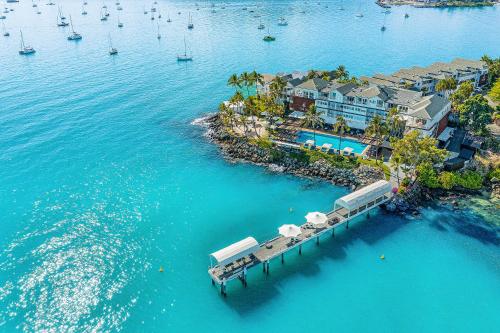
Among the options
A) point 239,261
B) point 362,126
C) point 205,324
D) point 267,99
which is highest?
point 267,99

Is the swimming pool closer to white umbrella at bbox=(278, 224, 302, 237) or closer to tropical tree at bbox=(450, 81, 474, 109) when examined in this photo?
tropical tree at bbox=(450, 81, 474, 109)

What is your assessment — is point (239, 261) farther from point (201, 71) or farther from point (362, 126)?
point (201, 71)

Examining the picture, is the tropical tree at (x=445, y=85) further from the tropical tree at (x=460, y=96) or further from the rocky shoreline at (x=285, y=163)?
the rocky shoreline at (x=285, y=163)

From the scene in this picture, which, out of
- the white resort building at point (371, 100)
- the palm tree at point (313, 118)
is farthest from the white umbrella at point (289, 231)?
the white resort building at point (371, 100)

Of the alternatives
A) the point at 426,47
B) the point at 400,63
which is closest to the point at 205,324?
the point at 400,63

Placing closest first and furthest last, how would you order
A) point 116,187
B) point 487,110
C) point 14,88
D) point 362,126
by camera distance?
1. point 116,187
2. point 487,110
3. point 362,126
4. point 14,88

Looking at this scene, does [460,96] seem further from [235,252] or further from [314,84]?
[235,252]

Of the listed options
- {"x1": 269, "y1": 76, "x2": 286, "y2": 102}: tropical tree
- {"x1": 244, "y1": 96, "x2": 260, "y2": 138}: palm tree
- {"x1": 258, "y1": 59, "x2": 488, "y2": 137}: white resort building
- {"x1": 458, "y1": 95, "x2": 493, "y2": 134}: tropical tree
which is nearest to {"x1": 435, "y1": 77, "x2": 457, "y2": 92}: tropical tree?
{"x1": 258, "y1": 59, "x2": 488, "y2": 137}: white resort building

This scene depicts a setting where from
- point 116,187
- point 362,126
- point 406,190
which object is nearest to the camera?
point 406,190
